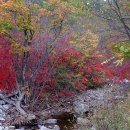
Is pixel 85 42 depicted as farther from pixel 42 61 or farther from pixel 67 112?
pixel 67 112

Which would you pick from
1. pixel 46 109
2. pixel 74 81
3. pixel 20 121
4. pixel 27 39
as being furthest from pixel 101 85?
pixel 20 121

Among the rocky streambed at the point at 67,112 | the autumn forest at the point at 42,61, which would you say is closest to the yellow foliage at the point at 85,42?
the autumn forest at the point at 42,61

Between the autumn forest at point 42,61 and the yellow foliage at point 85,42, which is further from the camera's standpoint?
the yellow foliage at point 85,42

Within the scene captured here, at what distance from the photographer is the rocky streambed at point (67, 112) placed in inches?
520

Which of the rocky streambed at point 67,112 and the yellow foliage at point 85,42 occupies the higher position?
the yellow foliage at point 85,42

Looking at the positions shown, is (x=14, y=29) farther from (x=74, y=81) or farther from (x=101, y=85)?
(x=101, y=85)

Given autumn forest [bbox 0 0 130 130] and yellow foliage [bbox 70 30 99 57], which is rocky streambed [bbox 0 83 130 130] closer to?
autumn forest [bbox 0 0 130 130]

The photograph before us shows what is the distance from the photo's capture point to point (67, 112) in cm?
1688

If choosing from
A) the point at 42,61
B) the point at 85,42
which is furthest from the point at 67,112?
the point at 85,42

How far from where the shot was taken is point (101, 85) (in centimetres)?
2384

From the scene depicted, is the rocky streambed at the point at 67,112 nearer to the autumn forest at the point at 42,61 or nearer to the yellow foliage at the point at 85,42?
the autumn forest at the point at 42,61

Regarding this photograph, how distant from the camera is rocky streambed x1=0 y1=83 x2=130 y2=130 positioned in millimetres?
13202

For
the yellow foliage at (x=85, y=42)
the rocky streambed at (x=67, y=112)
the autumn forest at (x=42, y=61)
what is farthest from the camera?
the yellow foliage at (x=85, y=42)

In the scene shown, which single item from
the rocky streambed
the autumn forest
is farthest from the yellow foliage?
the rocky streambed
